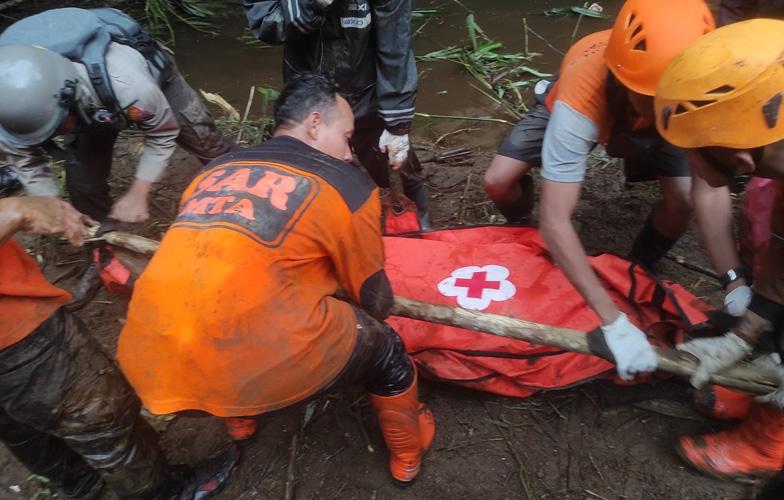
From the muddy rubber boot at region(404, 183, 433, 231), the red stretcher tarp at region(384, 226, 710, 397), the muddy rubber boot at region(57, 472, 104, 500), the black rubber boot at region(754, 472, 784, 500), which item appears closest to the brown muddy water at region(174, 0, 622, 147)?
the muddy rubber boot at region(404, 183, 433, 231)

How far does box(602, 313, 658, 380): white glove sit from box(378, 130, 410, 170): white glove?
1.51m

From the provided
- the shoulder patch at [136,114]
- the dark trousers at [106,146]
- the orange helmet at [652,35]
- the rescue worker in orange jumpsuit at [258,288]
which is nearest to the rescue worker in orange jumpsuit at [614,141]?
the orange helmet at [652,35]

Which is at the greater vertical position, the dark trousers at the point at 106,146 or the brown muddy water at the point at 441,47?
the dark trousers at the point at 106,146

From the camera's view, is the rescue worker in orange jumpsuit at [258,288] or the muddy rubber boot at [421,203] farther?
the muddy rubber boot at [421,203]

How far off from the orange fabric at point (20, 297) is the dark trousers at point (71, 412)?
4 centimetres

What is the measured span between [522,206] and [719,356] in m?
1.50

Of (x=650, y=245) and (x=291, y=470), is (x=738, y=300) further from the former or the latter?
(x=291, y=470)

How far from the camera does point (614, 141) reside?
2.71m

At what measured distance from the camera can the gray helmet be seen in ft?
7.72

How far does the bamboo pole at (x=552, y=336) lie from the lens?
198 cm

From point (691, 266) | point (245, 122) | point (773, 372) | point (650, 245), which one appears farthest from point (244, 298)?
point (245, 122)

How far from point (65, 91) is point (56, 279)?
5.75 ft

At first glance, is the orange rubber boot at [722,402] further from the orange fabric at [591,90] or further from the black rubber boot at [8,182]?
the black rubber boot at [8,182]

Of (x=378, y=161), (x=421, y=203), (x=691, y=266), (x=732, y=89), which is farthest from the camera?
(x=421, y=203)
